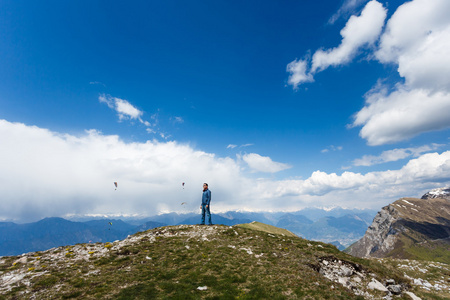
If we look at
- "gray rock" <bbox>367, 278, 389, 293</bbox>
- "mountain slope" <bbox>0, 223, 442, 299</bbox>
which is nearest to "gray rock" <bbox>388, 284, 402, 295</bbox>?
"mountain slope" <bbox>0, 223, 442, 299</bbox>

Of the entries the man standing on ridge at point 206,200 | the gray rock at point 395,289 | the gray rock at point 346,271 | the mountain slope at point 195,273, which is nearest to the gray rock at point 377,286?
the mountain slope at point 195,273

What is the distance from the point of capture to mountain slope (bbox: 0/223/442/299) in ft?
47.3

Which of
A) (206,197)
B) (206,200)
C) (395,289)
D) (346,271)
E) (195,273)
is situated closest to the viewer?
(395,289)

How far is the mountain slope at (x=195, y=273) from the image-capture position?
1442cm

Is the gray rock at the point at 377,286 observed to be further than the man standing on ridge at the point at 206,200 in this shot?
No

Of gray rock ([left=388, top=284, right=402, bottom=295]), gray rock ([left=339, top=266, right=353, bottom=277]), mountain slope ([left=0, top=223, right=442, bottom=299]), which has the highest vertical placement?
mountain slope ([left=0, top=223, right=442, bottom=299])

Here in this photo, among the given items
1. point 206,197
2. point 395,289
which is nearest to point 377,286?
point 395,289

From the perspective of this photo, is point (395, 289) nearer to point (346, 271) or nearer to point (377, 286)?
point (377, 286)

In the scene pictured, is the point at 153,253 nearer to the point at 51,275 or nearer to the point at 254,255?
the point at 51,275

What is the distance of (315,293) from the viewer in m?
15.1

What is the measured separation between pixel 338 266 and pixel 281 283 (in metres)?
8.09

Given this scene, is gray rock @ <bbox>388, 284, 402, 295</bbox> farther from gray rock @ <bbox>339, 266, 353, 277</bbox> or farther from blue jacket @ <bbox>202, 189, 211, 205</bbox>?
blue jacket @ <bbox>202, 189, 211, 205</bbox>

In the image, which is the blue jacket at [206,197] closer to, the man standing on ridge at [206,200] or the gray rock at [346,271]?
the man standing on ridge at [206,200]

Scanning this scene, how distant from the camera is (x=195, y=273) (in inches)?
693
